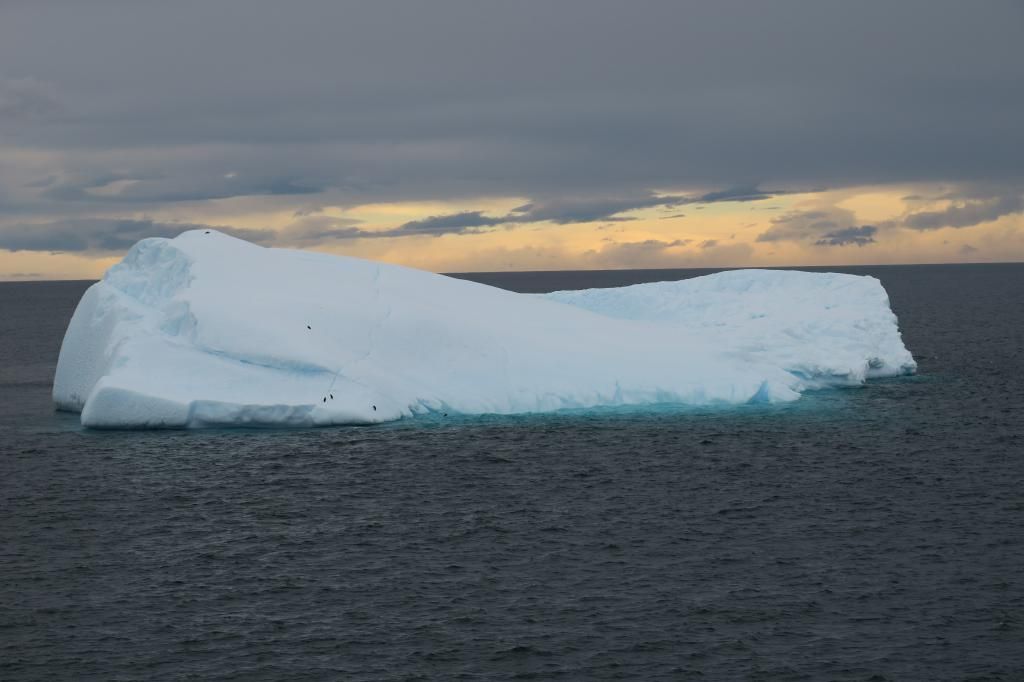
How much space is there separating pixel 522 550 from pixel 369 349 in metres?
20.8

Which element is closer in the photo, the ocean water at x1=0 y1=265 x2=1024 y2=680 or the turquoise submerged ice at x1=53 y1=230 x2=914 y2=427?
the ocean water at x1=0 y1=265 x2=1024 y2=680

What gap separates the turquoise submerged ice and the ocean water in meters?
1.60

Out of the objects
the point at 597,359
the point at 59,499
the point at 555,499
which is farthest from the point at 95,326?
the point at 555,499

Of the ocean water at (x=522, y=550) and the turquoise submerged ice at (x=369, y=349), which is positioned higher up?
the turquoise submerged ice at (x=369, y=349)

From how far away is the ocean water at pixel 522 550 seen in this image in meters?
21.5

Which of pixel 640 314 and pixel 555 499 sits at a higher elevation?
pixel 640 314

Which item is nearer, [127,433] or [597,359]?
[127,433]

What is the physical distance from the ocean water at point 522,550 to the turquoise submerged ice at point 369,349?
160 cm

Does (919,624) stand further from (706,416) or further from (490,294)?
(490,294)

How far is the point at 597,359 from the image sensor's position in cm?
4997

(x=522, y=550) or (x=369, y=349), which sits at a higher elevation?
(x=369, y=349)

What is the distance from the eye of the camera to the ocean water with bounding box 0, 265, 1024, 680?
21453 millimetres

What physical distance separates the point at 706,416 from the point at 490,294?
48.9 ft

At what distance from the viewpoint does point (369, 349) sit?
155ft
